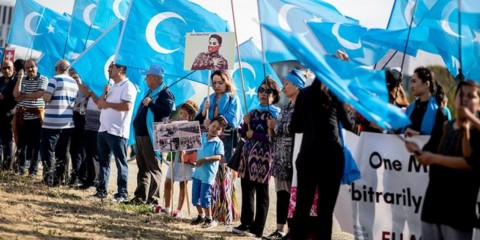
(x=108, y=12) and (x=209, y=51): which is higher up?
(x=108, y=12)

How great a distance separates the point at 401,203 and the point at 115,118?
4.99 m

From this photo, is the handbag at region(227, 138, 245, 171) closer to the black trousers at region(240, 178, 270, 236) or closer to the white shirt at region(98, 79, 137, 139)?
the black trousers at region(240, 178, 270, 236)

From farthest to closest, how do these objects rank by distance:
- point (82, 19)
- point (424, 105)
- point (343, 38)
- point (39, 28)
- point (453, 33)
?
point (39, 28), point (82, 19), point (343, 38), point (453, 33), point (424, 105)

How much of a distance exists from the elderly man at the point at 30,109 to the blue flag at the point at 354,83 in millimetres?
7139

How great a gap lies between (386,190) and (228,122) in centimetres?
282

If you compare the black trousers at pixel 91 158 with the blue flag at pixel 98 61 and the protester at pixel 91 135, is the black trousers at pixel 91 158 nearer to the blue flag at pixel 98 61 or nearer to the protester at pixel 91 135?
the protester at pixel 91 135

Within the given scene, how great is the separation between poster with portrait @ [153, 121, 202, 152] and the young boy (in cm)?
14

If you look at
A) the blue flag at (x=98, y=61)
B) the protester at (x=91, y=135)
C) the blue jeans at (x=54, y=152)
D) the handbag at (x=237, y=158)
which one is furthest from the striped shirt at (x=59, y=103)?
the handbag at (x=237, y=158)

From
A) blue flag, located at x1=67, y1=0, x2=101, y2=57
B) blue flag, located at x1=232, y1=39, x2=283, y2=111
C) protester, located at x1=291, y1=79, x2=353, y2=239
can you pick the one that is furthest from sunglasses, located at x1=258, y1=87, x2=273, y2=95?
blue flag, located at x1=67, y1=0, x2=101, y2=57

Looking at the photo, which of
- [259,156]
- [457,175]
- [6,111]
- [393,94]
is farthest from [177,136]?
[457,175]

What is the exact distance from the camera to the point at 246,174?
30.9 feet

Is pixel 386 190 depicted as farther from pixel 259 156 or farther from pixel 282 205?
pixel 259 156

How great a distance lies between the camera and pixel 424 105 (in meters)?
7.49

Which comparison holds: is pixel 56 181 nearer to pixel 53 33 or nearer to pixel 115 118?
pixel 115 118
